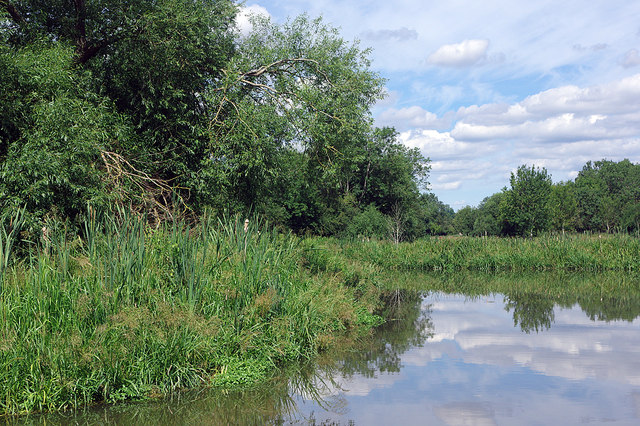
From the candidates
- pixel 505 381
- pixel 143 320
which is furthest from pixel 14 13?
pixel 505 381

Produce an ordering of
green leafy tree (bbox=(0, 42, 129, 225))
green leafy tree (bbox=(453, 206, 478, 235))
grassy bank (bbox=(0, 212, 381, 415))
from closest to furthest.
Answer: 1. grassy bank (bbox=(0, 212, 381, 415))
2. green leafy tree (bbox=(0, 42, 129, 225))
3. green leafy tree (bbox=(453, 206, 478, 235))

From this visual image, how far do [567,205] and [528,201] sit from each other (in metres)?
38.3

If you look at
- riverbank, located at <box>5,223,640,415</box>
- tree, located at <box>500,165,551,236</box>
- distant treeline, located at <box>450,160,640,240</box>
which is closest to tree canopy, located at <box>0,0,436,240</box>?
riverbank, located at <box>5,223,640,415</box>

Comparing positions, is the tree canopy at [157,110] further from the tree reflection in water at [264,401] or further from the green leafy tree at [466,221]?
the green leafy tree at [466,221]

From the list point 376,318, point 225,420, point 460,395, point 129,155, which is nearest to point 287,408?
point 225,420

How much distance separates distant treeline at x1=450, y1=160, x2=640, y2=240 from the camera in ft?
183

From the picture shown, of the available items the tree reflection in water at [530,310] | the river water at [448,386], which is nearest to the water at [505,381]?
the river water at [448,386]

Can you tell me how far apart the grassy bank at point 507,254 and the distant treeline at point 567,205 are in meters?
2.35

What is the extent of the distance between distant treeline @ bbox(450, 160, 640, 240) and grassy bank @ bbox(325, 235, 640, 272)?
2.35 m

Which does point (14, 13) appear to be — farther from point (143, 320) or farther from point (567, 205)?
point (567, 205)

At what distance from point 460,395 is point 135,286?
186 inches

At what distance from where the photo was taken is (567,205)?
8919cm

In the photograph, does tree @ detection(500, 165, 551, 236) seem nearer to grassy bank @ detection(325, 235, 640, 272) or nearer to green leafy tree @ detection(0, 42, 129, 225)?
grassy bank @ detection(325, 235, 640, 272)

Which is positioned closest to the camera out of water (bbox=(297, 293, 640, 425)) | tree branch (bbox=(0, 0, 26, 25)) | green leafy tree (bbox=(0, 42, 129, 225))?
water (bbox=(297, 293, 640, 425))
